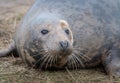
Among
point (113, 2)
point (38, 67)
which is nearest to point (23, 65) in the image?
point (38, 67)

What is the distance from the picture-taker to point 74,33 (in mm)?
6816

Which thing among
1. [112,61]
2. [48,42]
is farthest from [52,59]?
[112,61]

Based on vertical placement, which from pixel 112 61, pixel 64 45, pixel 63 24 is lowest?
pixel 112 61

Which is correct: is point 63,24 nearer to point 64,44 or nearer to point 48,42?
point 48,42

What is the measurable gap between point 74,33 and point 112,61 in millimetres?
613

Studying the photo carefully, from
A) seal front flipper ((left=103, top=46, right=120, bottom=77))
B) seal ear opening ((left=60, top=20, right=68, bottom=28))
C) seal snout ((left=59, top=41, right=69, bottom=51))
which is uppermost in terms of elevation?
seal ear opening ((left=60, top=20, right=68, bottom=28))

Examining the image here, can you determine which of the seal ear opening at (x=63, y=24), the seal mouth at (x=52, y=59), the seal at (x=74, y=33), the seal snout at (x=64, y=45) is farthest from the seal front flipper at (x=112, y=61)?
the seal snout at (x=64, y=45)

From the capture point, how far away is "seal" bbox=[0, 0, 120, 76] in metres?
6.46

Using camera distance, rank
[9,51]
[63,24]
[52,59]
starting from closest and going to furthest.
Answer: [52,59] < [63,24] < [9,51]

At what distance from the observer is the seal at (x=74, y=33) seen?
6.46 metres

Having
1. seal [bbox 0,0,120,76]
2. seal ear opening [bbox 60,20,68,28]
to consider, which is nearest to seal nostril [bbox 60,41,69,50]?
seal [bbox 0,0,120,76]

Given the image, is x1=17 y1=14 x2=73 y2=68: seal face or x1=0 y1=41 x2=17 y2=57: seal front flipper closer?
x1=17 y1=14 x2=73 y2=68: seal face

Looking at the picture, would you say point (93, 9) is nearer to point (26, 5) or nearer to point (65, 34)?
point (65, 34)

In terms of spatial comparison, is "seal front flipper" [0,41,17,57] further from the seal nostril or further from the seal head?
the seal nostril
